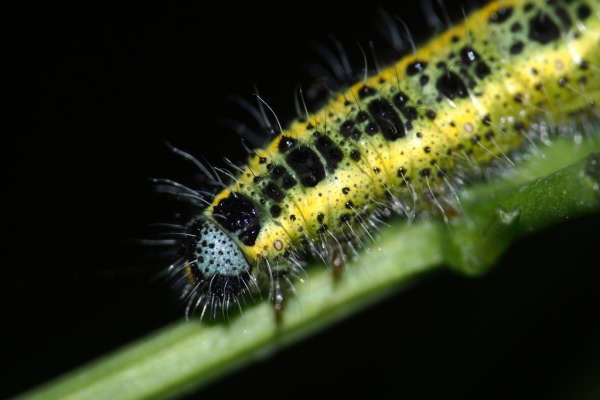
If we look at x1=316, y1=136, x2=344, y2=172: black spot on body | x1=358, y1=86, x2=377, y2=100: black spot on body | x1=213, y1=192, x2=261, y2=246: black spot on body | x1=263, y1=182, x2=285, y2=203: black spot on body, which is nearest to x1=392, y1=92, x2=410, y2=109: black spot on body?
x1=358, y1=86, x2=377, y2=100: black spot on body

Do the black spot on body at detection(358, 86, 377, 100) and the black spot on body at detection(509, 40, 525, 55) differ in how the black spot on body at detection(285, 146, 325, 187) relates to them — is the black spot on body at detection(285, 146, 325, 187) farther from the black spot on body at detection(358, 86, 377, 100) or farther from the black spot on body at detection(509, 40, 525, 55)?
the black spot on body at detection(509, 40, 525, 55)

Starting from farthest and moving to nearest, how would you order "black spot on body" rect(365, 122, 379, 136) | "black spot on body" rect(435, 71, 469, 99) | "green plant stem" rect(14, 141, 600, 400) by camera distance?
"black spot on body" rect(435, 71, 469, 99) → "black spot on body" rect(365, 122, 379, 136) → "green plant stem" rect(14, 141, 600, 400)

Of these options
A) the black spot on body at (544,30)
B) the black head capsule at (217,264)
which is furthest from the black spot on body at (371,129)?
the black spot on body at (544,30)

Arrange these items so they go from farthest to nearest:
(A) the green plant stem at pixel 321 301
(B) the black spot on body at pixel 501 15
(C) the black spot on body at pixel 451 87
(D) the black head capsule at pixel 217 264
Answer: (B) the black spot on body at pixel 501 15, (C) the black spot on body at pixel 451 87, (D) the black head capsule at pixel 217 264, (A) the green plant stem at pixel 321 301

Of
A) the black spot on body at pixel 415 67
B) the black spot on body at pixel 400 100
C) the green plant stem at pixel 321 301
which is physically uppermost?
the black spot on body at pixel 415 67

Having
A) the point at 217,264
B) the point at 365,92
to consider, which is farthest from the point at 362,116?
the point at 217,264

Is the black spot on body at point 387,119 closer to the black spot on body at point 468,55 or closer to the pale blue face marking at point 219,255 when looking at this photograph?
the black spot on body at point 468,55

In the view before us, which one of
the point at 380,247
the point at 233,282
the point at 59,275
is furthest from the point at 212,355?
the point at 59,275
